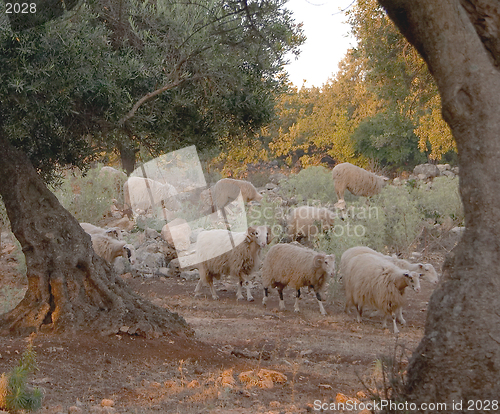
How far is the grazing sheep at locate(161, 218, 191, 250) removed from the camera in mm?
14602

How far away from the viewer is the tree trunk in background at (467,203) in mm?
3432

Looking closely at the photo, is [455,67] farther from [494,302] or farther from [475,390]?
[475,390]

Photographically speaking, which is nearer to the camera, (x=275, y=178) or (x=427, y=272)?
(x=427, y=272)

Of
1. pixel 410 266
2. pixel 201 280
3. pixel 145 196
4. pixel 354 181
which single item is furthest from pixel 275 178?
pixel 410 266

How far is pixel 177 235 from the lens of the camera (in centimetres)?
1487

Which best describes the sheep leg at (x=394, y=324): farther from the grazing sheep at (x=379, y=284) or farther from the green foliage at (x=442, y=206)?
the green foliage at (x=442, y=206)

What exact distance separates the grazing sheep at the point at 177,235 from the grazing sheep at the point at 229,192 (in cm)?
411

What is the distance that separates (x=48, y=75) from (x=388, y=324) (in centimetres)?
697

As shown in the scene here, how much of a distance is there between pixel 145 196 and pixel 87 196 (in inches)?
131

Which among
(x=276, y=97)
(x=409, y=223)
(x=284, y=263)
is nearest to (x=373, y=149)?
(x=409, y=223)

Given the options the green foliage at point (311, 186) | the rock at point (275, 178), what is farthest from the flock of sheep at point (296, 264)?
the rock at point (275, 178)

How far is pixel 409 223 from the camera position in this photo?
49.1 feet

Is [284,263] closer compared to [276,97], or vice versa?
[276,97]

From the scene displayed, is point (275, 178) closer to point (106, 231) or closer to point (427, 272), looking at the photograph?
point (106, 231)
